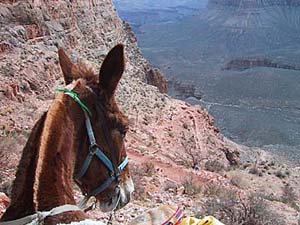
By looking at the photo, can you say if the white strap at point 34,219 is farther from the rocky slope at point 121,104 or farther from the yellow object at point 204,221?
the rocky slope at point 121,104

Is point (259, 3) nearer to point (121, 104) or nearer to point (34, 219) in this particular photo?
point (121, 104)

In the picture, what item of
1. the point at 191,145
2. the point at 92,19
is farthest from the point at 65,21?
the point at 191,145

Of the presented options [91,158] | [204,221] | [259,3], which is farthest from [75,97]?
[259,3]

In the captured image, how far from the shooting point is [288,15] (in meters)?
107

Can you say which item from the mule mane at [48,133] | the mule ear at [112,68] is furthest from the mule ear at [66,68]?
the mule mane at [48,133]

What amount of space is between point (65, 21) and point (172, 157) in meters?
8.42

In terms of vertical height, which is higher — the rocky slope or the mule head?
the mule head

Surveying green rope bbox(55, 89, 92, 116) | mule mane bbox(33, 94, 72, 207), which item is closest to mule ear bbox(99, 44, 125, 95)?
green rope bbox(55, 89, 92, 116)

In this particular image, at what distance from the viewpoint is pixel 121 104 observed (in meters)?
21.8

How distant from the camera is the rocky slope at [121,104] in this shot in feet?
34.5

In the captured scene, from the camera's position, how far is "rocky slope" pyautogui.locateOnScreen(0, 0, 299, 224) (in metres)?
10.5

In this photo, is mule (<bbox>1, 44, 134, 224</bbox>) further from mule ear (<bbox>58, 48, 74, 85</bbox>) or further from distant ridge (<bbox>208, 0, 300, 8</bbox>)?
distant ridge (<bbox>208, 0, 300, 8</bbox>)

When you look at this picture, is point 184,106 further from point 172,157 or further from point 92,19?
point 172,157

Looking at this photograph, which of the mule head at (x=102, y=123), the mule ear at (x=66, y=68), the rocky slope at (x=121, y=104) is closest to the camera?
the mule head at (x=102, y=123)
